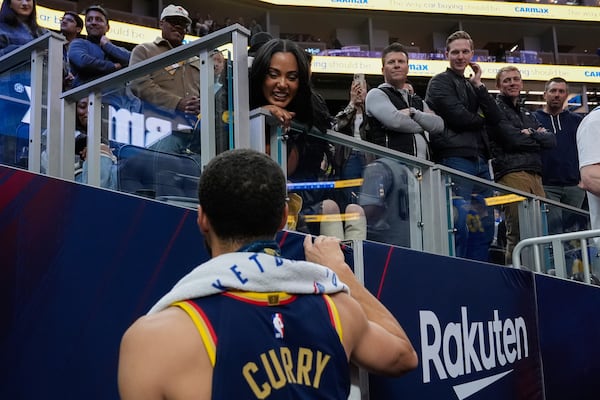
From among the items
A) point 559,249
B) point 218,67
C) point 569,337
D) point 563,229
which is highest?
point 218,67

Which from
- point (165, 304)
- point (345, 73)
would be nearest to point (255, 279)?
point (165, 304)

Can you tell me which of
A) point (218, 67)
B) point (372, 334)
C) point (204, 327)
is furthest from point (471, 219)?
point (204, 327)

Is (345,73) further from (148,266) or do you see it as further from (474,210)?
(148,266)

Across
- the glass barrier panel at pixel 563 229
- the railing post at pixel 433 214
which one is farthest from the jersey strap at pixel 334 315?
the glass barrier panel at pixel 563 229

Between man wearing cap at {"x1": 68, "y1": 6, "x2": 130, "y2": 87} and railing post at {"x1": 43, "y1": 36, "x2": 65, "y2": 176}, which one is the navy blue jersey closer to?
railing post at {"x1": 43, "y1": 36, "x2": 65, "y2": 176}

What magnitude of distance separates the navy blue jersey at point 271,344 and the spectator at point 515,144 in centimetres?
468

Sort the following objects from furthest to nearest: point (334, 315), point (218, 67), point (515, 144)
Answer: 1. point (515, 144)
2. point (218, 67)
3. point (334, 315)

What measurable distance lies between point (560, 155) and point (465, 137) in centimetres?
172

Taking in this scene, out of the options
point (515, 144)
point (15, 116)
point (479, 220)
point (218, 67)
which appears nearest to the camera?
point (218, 67)

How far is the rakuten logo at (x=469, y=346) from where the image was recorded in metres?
2.64

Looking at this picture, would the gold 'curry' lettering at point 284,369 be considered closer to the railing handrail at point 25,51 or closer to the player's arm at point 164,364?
the player's arm at point 164,364

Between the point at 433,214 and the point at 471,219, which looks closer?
the point at 433,214

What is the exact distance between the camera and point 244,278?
4.80 ft

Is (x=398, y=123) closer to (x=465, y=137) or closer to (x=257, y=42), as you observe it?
(x=465, y=137)
